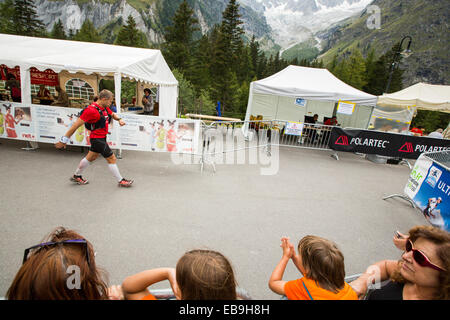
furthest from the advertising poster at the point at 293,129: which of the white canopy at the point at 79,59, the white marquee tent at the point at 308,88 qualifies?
the white canopy at the point at 79,59

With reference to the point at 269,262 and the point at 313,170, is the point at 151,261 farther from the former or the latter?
the point at 313,170

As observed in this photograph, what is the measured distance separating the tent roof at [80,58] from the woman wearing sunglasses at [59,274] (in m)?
6.72

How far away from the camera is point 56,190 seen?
4.75m

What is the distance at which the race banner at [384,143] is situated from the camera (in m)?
8.80

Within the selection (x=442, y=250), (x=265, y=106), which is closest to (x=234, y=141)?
(x=265, y=106)

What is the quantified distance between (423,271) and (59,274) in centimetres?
213

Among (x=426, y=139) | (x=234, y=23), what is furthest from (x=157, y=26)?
(x=426, y=139)

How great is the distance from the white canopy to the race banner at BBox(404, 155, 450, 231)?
8251 millimetres

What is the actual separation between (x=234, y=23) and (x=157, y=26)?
363 ft

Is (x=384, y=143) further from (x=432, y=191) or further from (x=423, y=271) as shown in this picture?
(x=423, y=271)

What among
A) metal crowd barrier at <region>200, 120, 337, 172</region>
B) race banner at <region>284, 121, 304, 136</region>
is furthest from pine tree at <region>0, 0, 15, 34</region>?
race banner at <region>284, 121, 304, 136</region>

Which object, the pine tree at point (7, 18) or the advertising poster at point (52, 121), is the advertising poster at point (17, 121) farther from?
the pine tree at point (7, 18)

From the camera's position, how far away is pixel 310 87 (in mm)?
11133

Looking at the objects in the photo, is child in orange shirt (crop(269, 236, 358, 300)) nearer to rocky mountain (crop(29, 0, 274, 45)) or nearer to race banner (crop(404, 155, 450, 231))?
race banner (crop(404, 155, 450, 231))
